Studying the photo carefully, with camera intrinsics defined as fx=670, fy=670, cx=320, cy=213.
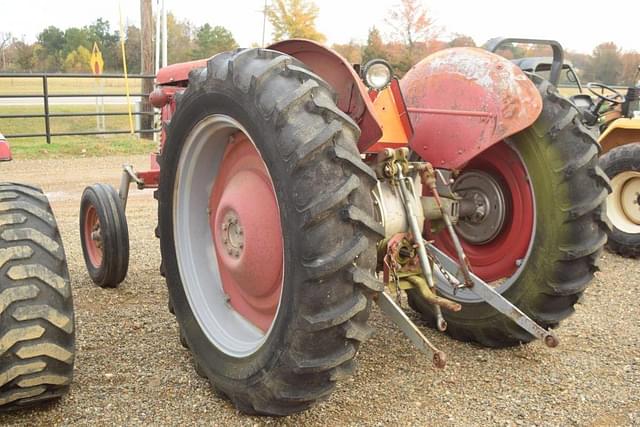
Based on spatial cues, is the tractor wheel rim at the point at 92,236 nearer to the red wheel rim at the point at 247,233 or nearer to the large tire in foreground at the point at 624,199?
the red wheel rim at the point at 247,233

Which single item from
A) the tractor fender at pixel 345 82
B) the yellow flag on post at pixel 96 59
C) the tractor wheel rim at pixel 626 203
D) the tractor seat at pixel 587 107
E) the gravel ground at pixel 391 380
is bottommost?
the gravel ground at pixel 391 380

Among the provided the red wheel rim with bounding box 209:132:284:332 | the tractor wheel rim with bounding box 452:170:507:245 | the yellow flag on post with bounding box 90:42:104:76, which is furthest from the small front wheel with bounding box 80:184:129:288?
the yellow flag on post with bounding box 90:42:104:76

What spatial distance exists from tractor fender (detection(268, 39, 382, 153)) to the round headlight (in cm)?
15

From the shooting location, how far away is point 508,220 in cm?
360

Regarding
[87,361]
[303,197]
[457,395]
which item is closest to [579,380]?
[457,395]

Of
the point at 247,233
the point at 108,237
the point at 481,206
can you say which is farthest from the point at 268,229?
the point at 108,237

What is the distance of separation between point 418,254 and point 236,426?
107cm

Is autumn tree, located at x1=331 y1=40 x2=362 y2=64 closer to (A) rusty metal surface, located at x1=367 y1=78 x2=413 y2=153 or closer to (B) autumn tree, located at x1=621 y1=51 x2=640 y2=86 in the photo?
(B) autumn tree, located at x1=621 y1=51 x2=640 y2=86

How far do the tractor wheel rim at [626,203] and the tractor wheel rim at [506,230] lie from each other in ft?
11.4

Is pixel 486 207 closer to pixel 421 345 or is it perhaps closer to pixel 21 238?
pixel 421 345

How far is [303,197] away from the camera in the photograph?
7.61 feet

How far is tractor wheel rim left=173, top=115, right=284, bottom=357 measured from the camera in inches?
112

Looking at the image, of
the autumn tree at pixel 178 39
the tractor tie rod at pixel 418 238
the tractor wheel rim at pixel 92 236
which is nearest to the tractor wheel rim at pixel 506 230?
the tractor tie rod at pixel 418 238

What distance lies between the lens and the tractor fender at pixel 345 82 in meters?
2.78
